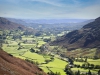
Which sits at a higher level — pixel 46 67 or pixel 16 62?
pixel 16 62

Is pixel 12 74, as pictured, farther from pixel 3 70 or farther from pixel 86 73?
pixel 86 73

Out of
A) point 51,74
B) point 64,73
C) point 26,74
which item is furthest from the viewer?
point 64,73

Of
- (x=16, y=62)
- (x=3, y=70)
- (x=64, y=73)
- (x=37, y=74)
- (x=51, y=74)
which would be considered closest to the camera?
(x=3, y=70)

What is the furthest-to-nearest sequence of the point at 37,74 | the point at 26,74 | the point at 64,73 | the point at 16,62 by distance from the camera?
the point at 64,73
the point at 16,62
the point at 37,74
the point at 26,74

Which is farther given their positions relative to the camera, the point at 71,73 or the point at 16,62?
the point at 71,73

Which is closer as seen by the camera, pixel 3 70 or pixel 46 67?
pixel 3 70

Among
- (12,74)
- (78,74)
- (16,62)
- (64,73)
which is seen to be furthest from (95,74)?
(12,74)

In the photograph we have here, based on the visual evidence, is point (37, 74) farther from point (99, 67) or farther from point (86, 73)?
point (99, 67)

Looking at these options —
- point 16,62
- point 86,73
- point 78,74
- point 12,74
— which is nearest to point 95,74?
point 86,73

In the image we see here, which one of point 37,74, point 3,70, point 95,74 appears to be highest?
point 3,70
